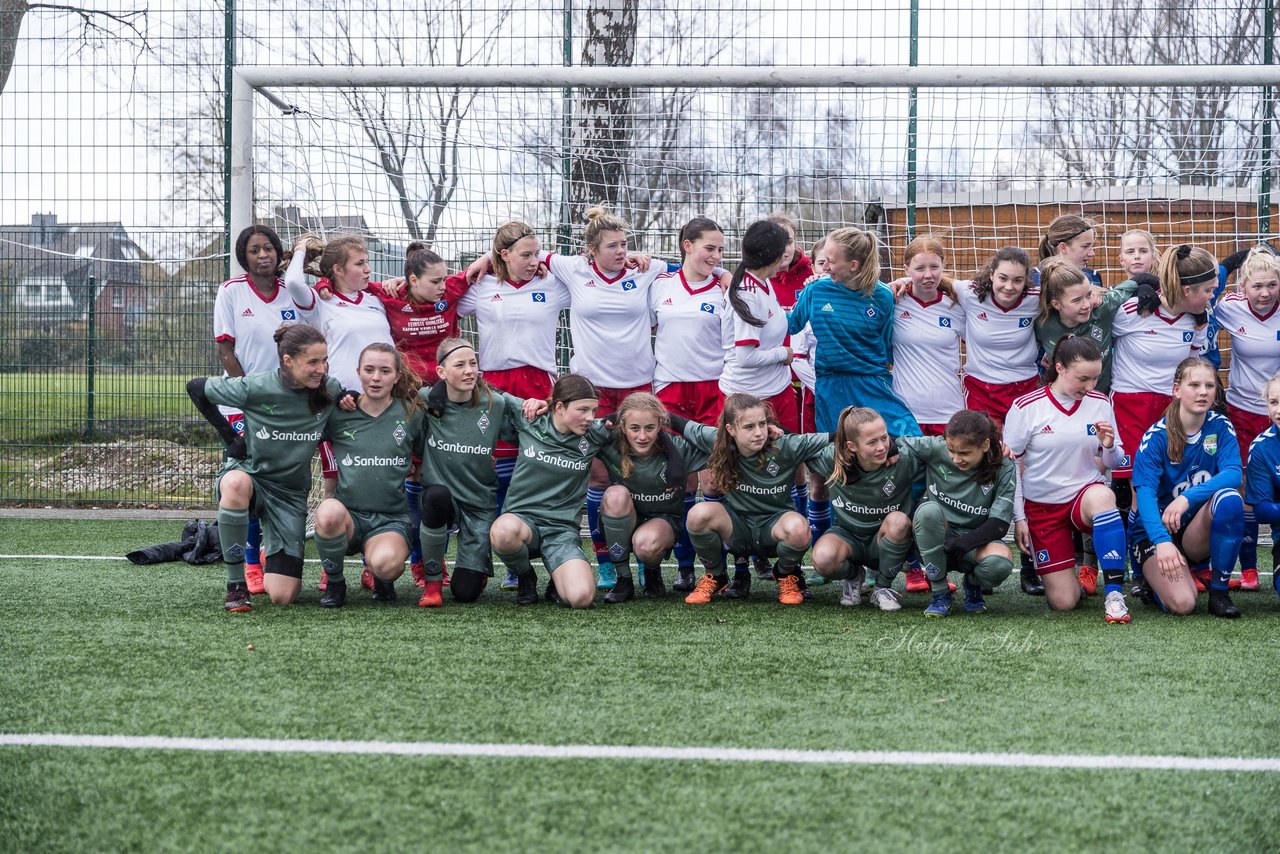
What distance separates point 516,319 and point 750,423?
4.72ft

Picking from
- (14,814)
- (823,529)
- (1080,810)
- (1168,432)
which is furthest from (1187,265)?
(14,814)

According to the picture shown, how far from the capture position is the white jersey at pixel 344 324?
543cm

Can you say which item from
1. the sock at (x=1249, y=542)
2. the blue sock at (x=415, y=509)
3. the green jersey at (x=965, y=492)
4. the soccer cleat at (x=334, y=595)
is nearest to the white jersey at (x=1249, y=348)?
the sock at (x=1249, y=542)

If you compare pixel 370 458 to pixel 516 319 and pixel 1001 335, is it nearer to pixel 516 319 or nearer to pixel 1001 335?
pixel 516 319

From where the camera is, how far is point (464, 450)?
495 cm

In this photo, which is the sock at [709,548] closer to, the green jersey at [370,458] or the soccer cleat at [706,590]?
the soccer cleat at [706,590]

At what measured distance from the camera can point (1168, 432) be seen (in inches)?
188

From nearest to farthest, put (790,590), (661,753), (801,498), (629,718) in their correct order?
(661,753)
(629,718)
(790,590)
(801,498)

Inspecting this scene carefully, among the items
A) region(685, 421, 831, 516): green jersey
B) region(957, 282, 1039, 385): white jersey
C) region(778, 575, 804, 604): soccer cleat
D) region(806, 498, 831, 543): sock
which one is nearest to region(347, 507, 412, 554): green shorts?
region(685, 421, 831, 516): green jersey

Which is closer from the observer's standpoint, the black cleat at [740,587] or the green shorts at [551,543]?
the green shorts at [551,543]

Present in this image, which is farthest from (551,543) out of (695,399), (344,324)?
(344,324)

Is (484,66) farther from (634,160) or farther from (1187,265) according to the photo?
(1187,265)

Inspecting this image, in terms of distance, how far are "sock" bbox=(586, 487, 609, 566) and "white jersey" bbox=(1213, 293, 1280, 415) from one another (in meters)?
3.01

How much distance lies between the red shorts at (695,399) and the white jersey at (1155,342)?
190cm
